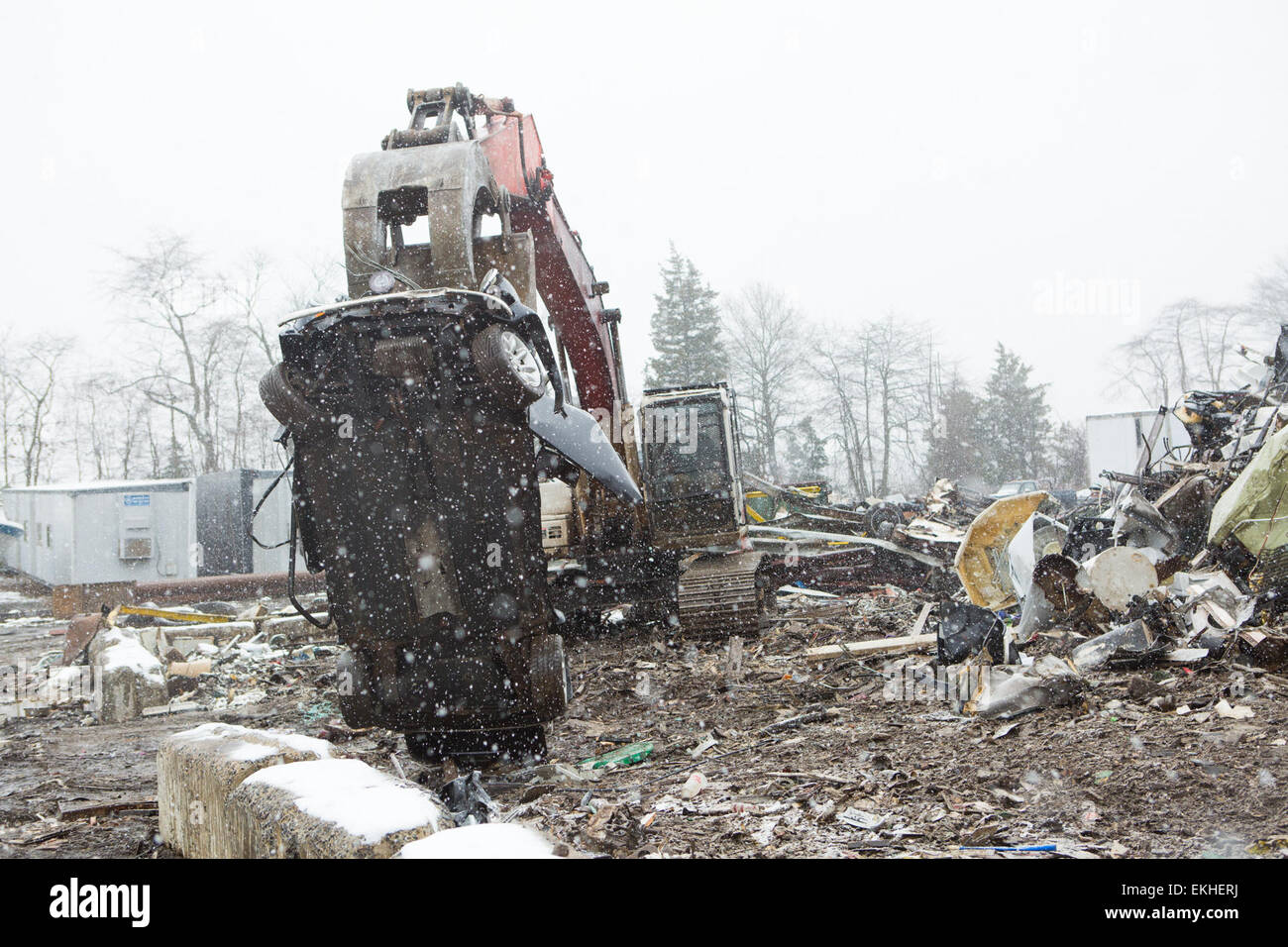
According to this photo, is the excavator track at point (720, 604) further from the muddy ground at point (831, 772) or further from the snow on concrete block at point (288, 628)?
the snow on concrete block at point (288, 628)

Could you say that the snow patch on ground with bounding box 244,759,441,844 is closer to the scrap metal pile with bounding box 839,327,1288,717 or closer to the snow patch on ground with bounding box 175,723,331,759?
the snow patch on ground with bounding box 175,723,331,759

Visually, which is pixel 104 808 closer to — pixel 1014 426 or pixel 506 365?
pixel 506 365

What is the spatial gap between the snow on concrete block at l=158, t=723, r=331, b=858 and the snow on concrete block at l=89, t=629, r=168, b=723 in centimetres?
463

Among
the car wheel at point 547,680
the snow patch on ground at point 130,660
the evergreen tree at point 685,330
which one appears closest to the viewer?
the car wheel at point 547,680

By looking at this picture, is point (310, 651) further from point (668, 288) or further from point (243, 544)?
point (668, 288)

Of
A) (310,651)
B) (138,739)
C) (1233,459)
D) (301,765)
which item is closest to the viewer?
(301,765)

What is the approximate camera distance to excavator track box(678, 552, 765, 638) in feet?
28.2

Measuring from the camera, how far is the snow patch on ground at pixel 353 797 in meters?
2.48

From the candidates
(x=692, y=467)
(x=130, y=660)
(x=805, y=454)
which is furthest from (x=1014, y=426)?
(x=130, y=660)

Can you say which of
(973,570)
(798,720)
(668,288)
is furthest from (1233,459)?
(668,288)

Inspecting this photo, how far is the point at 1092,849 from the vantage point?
3221mm

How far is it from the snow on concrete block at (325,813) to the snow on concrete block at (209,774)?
11 cm

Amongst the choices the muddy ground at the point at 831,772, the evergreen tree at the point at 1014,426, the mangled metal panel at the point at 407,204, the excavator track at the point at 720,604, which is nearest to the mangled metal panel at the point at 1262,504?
the muddy ground at the point at 831,772
